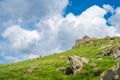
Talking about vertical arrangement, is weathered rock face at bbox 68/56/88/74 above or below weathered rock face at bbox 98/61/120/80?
above

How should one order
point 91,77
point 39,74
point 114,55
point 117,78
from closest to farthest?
point 117,78, point 91,77, point 39,74, point 114,55

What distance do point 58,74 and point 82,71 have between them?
12.3m

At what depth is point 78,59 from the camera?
106 metres

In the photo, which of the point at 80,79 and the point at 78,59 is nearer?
the point at 80,79

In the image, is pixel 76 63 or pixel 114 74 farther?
pixel 76 63

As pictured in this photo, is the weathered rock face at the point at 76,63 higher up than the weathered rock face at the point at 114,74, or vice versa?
the weathered rock face at the point at 76,63

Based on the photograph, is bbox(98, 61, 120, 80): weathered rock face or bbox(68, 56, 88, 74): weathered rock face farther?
bbox(68, 56, 88, 74): weathered rock face

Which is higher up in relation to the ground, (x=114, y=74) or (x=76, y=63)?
(x=76, y=63)

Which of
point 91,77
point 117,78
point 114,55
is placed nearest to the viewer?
point 117,78

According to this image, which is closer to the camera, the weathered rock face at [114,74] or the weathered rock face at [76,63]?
the weathered rock face at [114,74]

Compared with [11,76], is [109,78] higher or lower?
lower

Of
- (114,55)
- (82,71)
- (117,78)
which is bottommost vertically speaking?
(117,78)

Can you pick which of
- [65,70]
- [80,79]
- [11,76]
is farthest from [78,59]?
[11,76]

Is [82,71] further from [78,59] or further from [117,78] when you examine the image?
[117,78]
